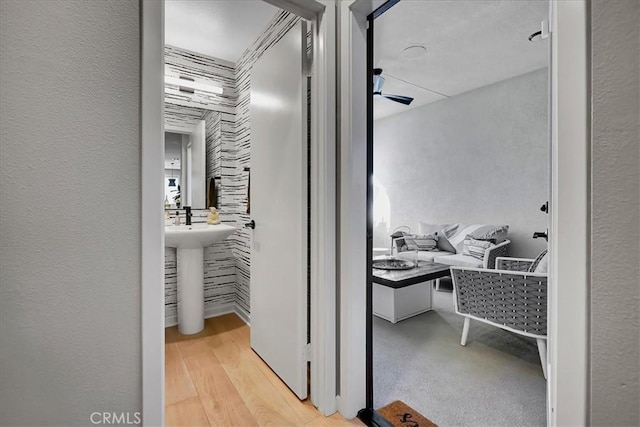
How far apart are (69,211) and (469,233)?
433cm

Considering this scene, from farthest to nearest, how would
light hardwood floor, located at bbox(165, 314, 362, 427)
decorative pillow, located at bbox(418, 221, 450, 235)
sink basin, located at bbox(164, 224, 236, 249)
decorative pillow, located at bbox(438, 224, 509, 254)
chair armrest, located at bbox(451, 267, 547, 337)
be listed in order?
decorative pillow, located at bbox(418, 221, 450, 235)
decorative pillow, located at bbox(438, 224, 509, 254)
sink basin, located at bbox(164, 224, 236, 249)
chair armrest, located at bbox(451, 267, 547, 337)
light hardwood floor, located at bbox(165, 314, 362, 427)

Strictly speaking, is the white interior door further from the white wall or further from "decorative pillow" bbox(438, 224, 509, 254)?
the white wall

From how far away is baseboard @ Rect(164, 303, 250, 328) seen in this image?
2.69 meters

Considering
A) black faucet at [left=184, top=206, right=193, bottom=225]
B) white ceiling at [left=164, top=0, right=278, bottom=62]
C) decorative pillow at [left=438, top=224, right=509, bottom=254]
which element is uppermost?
white ceiling at [left=164, top=0, right=278, bottom=62]

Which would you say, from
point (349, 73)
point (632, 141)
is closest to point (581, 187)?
point (632, 141)

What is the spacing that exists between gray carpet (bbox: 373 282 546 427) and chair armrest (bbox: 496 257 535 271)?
550mm

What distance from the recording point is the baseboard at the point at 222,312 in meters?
2.69

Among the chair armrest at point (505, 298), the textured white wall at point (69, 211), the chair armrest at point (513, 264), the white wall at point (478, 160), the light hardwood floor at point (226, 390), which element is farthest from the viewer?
the white wall at point (478, 160)

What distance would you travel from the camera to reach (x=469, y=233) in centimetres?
417

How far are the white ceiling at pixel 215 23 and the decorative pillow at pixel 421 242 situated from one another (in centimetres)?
319

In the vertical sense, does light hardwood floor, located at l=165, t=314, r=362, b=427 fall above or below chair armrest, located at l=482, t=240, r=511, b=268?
below

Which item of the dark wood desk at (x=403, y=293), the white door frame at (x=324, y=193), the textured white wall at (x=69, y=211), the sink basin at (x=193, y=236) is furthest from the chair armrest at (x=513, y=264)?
the textured white wall at (x=69, y=211)

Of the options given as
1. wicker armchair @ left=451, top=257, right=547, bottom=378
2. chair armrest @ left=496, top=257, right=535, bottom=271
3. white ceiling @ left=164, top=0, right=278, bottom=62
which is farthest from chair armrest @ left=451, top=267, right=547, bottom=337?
white ceiling @ left=164, top=0, right=278, bottom=62

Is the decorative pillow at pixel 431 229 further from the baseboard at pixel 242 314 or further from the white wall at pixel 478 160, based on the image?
the baseboard at pixel 242 314
